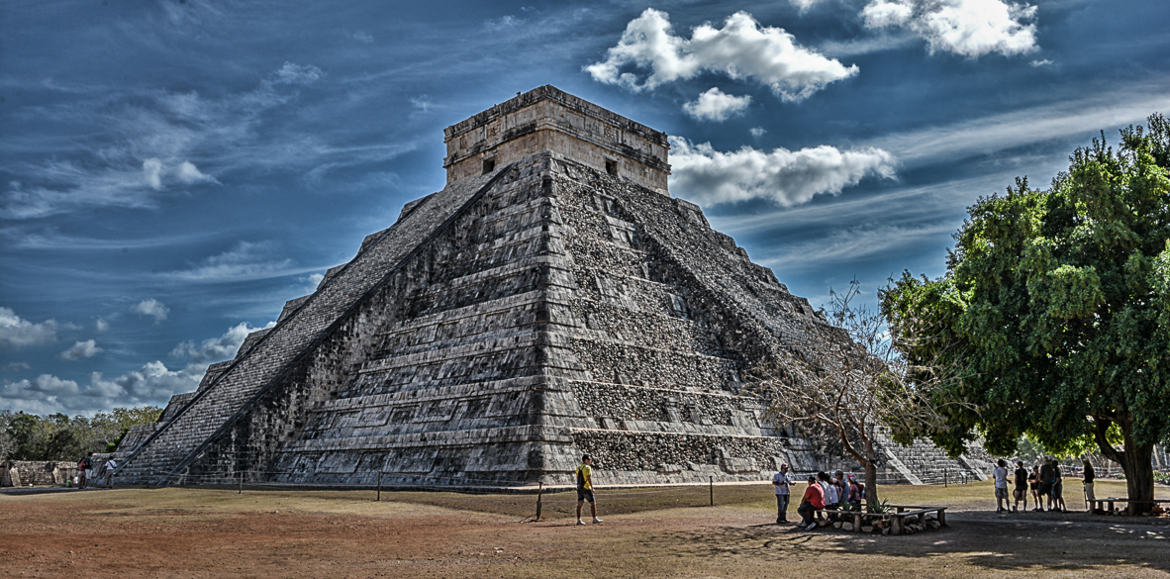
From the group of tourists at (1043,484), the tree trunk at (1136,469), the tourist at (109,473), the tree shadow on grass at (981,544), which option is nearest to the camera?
the tree shadow on grass at (981,544)

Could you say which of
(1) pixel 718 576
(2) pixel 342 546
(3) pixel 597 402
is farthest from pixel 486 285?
(1) pixel 718 576

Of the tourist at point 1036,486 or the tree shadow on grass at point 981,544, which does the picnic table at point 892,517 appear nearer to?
the tree shadow on grass at point 981,544

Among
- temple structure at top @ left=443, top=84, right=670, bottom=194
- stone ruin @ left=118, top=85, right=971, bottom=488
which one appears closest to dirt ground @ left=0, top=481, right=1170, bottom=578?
stone ruin @ left=118, top=85, right=971, bottom=488

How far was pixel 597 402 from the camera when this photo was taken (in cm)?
1872

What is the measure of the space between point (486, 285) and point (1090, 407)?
44.5 feet

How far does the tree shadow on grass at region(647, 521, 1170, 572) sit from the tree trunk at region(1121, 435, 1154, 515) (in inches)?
61.8

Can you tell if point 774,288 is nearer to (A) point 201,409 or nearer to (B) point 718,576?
(A) point 201,409

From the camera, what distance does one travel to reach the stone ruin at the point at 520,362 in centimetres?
1838

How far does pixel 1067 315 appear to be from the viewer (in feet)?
42.3

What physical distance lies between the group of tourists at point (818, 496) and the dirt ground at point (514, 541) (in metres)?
0.31

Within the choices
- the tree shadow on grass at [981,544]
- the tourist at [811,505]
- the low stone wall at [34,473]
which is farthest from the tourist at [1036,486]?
the low stone wall at [34,473]

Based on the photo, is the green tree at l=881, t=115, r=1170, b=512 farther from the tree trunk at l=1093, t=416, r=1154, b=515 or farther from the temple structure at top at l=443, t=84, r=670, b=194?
the temple structure at top at l=443, t=84, r=670, b=194

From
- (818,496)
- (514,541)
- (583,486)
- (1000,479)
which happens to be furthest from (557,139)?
(514,541)

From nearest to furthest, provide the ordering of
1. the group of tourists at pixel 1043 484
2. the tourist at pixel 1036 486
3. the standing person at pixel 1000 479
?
1. the standing person at pixel 1000 479
2. the group of tourists at pixel 1043 484
3. the tourist at pixel 1036 486
